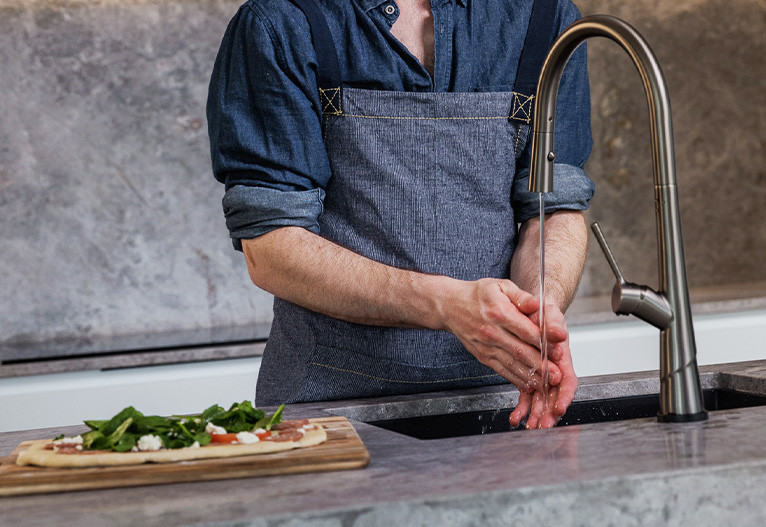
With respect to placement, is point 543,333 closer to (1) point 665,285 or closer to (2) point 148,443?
(1) point 665,285

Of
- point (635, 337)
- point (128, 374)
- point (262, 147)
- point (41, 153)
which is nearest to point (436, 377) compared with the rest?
point (262, 147)

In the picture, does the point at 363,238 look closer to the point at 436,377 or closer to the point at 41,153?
the point at 436,377

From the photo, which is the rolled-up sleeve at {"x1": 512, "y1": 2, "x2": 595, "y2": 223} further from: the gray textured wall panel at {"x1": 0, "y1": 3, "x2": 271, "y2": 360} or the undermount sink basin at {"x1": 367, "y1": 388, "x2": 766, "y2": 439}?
the gray textured wall panel at {"x1": 0, "y1": 3, "x2": 271, "y2": 360}

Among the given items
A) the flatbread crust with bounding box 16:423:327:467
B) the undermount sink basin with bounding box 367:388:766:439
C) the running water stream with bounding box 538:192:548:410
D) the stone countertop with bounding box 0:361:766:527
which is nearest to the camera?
the stone countertop with bounding box 0:361:766:527

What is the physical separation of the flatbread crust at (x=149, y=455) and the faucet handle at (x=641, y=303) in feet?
1.10

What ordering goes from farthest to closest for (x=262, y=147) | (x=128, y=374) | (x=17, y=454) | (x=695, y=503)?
(x=128, y=374), (x=262, y=147), (x=17, y=454), (x=695, y=503)

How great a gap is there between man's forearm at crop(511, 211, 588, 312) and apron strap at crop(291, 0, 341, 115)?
359 mm

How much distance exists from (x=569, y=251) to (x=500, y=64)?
310 mm

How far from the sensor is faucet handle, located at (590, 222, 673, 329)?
87 cm

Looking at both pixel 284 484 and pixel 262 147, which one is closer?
pixel 284 484

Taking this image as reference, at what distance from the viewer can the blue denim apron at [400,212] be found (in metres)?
1.30

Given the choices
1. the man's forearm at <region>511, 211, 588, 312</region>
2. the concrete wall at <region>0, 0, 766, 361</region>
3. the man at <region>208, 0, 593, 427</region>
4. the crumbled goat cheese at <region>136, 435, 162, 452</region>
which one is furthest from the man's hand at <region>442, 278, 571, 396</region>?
the concrete wall at <region>0, 0, 766, 361</region>

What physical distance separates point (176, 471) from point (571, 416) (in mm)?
644

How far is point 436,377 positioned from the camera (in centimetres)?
130
